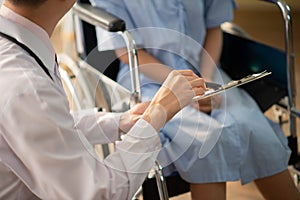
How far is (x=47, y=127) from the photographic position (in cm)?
95

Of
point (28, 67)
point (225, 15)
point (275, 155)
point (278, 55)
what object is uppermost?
point (28, 67)

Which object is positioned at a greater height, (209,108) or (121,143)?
(121,143)

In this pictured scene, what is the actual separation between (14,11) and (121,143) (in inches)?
12.0

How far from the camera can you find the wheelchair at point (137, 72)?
157 cm

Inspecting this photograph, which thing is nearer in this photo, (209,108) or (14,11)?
(14,11)

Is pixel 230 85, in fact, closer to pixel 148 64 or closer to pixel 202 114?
pixel 202 114

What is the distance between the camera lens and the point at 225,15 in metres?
1.91

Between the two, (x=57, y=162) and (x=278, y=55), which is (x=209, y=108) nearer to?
(x=278, y=55)

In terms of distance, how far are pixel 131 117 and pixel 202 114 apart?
410mm

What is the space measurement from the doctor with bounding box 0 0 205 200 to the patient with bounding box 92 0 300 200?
45 centimetres

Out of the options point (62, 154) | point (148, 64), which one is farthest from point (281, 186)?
point (62, 154)

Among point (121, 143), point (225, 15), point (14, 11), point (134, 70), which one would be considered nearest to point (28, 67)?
point (14, 11)

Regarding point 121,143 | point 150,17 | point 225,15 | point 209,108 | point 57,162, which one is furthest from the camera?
point 225,15

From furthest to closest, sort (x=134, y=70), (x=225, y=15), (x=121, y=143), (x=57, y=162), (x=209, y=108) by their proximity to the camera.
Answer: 1. (x=225, y=15)
2. (x=209, y=108)
3. (x=134, y=70)
4. (x=121, y=143)
5. (x=57, y=162)
